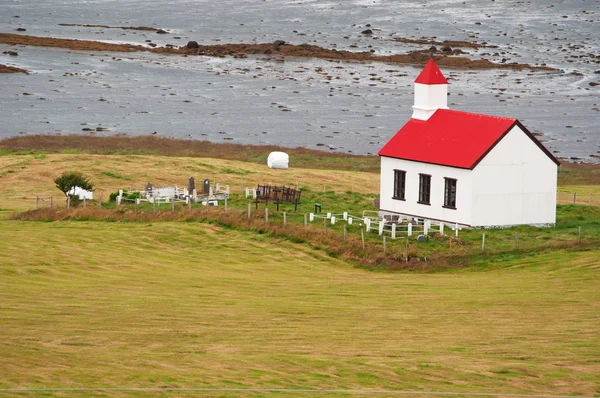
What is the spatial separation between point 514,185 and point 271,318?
2187 cm

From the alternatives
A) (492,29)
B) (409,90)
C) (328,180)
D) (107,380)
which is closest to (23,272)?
(107,380)

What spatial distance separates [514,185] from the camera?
5447 cm

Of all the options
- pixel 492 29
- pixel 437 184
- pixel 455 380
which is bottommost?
pixel 455 380

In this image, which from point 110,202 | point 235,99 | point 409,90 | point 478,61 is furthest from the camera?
point 478,61

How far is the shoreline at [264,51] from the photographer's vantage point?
157000mm

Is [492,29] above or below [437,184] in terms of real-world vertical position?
above

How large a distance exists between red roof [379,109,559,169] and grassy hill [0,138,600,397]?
3.82 metres

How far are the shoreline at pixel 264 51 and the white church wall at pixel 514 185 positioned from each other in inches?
3966

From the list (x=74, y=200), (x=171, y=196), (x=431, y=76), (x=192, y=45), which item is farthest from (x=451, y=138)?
(x=192, y=45)

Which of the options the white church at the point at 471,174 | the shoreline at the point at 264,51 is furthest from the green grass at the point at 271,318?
the shoreline at the point at 264,51

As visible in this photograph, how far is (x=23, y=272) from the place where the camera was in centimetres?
4203

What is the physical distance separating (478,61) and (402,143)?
103m

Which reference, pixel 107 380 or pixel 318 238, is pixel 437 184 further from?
pixel 107 380

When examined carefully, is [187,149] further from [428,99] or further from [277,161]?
[428,99]
